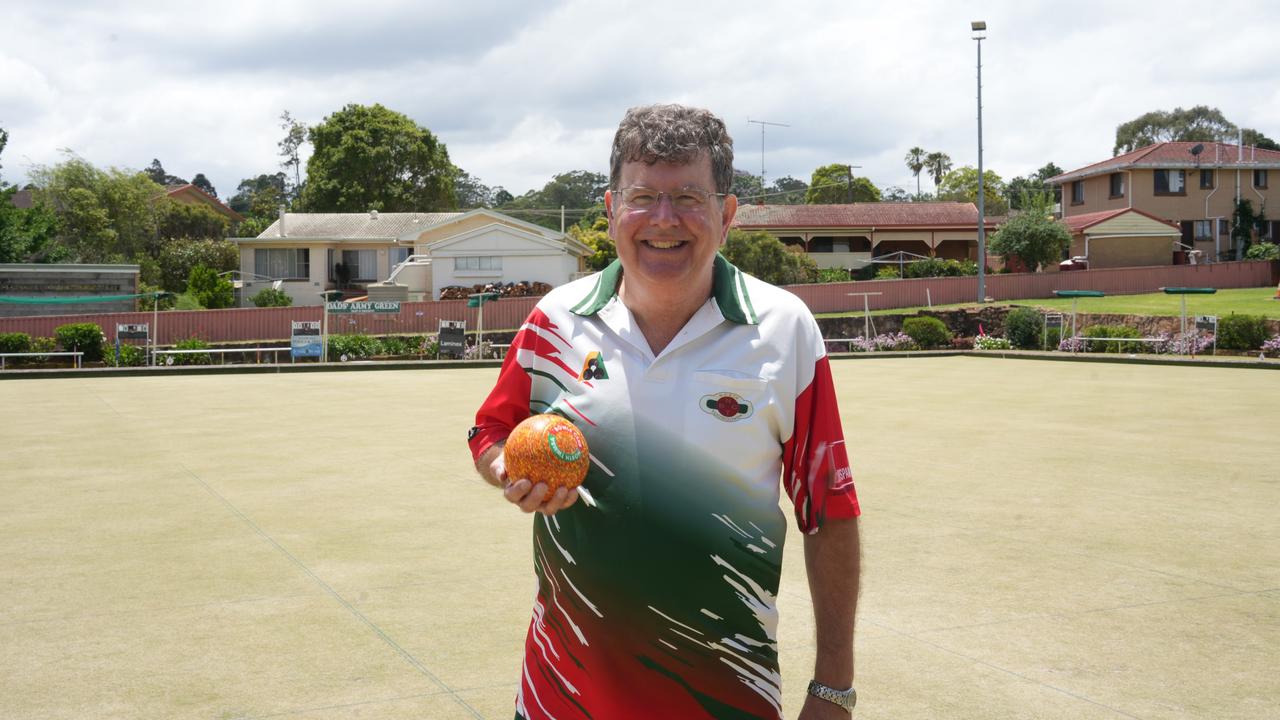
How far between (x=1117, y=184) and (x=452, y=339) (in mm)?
42951

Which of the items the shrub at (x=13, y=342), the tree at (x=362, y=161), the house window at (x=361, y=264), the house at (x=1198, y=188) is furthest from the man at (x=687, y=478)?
the tree at (x=362, y=161)

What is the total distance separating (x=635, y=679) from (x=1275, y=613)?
519 cm

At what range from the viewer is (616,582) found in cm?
240

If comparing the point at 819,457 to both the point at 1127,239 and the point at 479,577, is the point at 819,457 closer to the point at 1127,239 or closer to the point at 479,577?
the point at 479,577

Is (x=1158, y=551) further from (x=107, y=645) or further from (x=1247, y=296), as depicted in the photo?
(x=1247, y=296)

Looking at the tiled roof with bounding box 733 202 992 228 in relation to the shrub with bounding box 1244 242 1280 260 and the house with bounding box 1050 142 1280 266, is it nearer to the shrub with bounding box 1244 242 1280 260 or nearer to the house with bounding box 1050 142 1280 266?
the house with bounding box 1050 142 1280 266

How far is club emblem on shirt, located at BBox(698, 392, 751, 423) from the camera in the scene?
2.39 m

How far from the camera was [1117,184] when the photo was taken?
6041 centimetres

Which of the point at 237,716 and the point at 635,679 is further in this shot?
the point at 237,716

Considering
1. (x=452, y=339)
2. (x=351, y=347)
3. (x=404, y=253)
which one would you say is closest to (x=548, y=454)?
(x=452, y=339)

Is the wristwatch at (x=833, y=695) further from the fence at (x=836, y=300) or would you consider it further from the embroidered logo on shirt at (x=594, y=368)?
the fence at (x=836, y=300)

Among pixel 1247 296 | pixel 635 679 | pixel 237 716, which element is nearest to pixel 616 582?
pixel 635 679

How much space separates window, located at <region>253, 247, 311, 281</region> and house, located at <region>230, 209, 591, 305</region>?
0.05m

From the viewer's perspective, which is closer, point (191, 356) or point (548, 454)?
point (548, 454)
